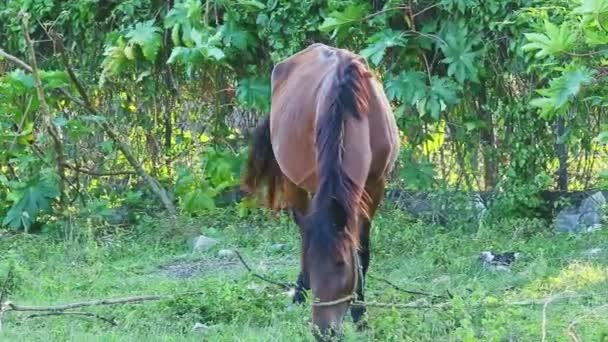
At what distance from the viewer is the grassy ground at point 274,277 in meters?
5.22

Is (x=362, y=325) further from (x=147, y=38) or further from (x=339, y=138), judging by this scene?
(x=147, y=38)

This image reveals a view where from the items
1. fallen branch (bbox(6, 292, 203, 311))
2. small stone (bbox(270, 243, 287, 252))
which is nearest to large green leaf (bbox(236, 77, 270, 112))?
small stone (bbox(270, 243, 287, 252))

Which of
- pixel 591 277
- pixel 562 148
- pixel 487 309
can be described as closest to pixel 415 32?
pixel 562 148

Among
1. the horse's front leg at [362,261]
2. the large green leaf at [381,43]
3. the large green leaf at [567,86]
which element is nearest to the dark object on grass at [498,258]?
the large green leaf at [567,86]

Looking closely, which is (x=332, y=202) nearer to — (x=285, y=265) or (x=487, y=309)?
(x=487, y=309)

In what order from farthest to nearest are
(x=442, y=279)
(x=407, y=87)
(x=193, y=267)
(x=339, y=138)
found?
(x=407, y=87) → (x=193, y=267) → (x=442, y=279) → (x=339, y=138)

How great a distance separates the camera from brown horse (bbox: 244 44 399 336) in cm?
466

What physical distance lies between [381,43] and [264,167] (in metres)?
1.93

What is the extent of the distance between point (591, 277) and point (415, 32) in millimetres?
2959

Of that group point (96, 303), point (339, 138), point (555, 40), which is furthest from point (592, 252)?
point (96, 303)

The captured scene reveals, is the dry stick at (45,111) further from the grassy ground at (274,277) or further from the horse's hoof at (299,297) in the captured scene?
the horse's hoof at (299,297)

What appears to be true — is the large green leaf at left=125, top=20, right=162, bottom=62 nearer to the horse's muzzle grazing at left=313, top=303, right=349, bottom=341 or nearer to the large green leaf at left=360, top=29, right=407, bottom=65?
the large green leaf at left=360, top=29, right=407, bottom=65

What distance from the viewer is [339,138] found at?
523 centimetres

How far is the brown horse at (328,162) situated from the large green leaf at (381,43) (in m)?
1.26
